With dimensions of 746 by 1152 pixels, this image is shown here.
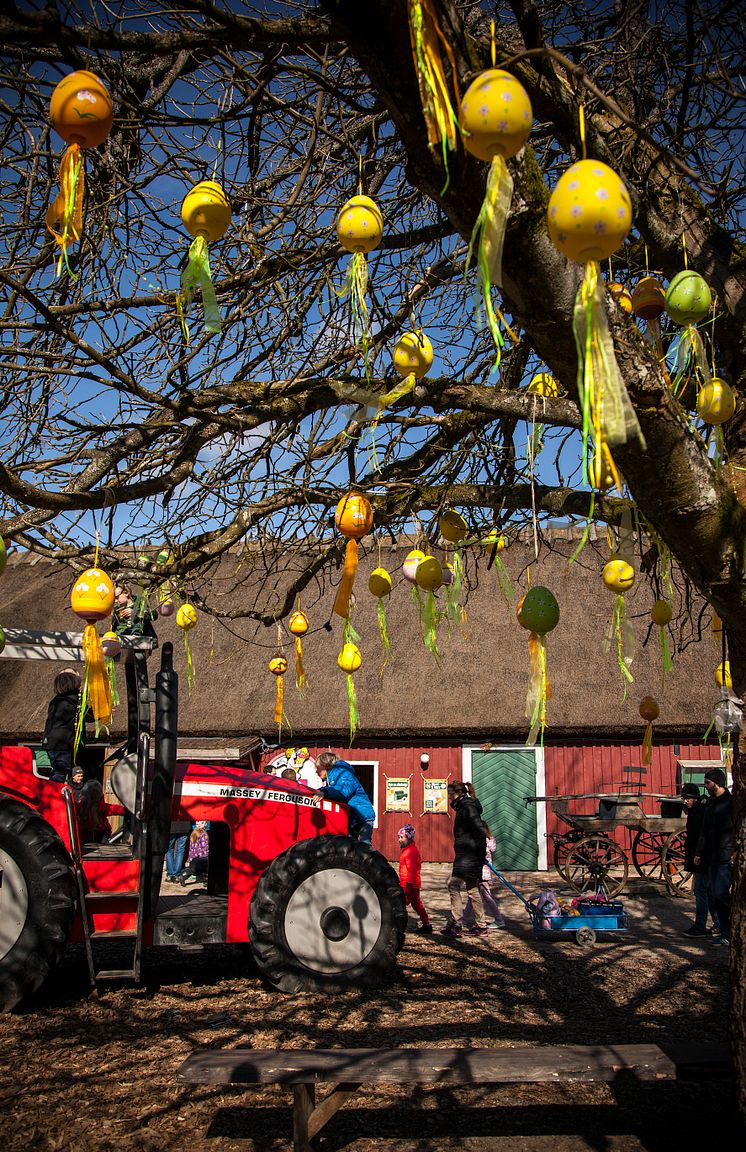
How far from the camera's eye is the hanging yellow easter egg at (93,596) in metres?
3.81

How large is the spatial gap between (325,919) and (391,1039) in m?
1.17

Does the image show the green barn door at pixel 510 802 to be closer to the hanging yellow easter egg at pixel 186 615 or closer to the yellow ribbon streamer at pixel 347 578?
the hanging yellow easter egg at pixel 186 615

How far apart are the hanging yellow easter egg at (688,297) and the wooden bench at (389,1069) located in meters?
2.92

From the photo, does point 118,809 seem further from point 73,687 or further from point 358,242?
point 358,242

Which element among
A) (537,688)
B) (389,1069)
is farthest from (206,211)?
(389,1069)

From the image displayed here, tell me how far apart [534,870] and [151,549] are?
37.4 ft

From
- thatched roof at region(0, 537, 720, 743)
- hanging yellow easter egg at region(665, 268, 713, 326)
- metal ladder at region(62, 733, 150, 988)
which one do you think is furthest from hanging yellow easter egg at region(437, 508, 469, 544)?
thatched roof at region(0, 537, 720, 743)

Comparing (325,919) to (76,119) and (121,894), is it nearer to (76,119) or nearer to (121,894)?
(121,894)

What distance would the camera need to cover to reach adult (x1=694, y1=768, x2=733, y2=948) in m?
8.48

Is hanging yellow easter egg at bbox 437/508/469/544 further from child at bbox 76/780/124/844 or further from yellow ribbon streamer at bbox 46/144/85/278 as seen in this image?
child at bbox 76/780/124/844

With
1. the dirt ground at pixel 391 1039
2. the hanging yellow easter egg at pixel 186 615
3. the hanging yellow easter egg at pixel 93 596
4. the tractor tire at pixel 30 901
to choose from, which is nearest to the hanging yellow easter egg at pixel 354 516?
the hanging yellow easter egg at pixel 93 596

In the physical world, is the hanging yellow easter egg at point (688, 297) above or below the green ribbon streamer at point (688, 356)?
above

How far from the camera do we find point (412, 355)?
3.45 meters

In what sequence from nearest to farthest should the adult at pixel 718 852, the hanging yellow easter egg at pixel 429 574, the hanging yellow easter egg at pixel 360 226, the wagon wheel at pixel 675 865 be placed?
the hanging yellow easter egg at pixel 360 226
the hanging yellow easter egg at pixel 429 574
the adult at pixel 718 852
the wagon wheel at pixel 675 865
